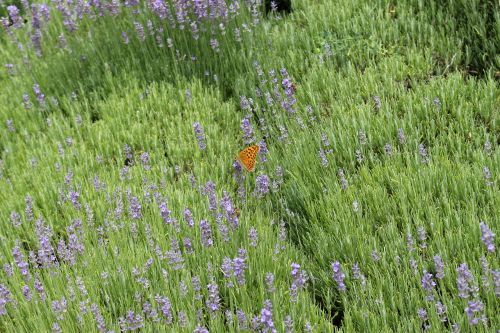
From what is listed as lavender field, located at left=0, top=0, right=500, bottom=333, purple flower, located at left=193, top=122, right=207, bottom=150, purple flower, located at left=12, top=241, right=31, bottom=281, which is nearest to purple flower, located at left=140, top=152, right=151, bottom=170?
lavender field, located at left=0, top=0, right=500, bottom=333

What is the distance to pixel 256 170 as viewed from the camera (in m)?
4.04

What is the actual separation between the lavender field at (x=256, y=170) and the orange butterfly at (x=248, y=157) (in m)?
0.15

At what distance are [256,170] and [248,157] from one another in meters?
0.28

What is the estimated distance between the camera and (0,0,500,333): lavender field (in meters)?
2.88

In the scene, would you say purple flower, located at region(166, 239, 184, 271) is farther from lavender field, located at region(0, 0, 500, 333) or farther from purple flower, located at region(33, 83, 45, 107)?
purple flower, located at region(33, 83, 45, 107)

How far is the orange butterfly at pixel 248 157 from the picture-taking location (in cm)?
374

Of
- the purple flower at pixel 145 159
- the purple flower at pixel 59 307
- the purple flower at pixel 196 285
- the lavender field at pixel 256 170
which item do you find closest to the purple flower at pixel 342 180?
the lavender field at pixel 256 170

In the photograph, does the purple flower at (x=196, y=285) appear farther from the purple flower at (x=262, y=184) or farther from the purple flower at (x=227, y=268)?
the purple flower at (x=262, y=184)

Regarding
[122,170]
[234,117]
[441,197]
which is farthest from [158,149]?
[441,197]

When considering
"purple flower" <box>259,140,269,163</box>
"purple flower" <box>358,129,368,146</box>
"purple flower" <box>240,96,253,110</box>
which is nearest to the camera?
"purple flower" <box>358,129,368,146</box>

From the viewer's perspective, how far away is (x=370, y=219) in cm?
330

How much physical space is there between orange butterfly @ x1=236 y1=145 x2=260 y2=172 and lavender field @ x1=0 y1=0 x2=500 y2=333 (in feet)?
0.49

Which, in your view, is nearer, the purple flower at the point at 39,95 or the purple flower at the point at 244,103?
the purple flower at the point at 244,103

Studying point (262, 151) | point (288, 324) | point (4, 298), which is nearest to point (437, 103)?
point (262, 151)
